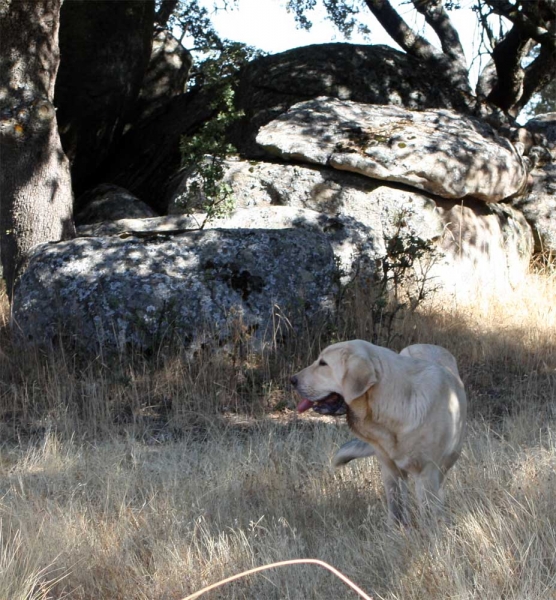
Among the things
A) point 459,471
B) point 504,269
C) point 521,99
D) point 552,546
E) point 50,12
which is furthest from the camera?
point 521,99

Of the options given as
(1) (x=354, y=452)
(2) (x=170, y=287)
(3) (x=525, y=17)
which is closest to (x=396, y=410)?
(1) (x=354, y=452)

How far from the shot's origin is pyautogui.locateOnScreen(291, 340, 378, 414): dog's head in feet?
14.2

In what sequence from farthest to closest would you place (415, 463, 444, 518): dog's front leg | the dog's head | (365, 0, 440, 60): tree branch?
(365, 0, 440, 60): tree branch < the dog's head < (415, 463, 444, 518): dog's front leg

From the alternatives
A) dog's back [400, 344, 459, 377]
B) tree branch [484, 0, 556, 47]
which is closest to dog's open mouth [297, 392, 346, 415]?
dog's back [400, 344, 459, 377]

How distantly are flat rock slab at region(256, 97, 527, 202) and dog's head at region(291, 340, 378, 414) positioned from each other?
6.27m

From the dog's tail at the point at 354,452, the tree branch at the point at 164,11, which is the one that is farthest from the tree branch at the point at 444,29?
the dog's tail at the point at 354,452

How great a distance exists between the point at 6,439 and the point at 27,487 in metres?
1.39

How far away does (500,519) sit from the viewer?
3854 millimetres

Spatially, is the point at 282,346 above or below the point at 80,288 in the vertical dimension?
below

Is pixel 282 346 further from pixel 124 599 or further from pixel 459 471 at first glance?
pixel 124 599

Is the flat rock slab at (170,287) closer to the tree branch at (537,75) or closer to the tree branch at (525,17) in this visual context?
the tree branch at (525,17)

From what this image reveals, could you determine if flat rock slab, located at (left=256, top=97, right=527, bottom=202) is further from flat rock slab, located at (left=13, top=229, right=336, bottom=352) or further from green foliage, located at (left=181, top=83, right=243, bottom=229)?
flat rock slab, located at (left=13, top=229, right=336, bottom=352)

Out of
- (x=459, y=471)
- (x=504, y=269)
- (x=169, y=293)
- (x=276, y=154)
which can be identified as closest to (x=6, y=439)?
(x=169, y=293)

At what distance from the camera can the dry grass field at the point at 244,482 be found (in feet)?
12.5
